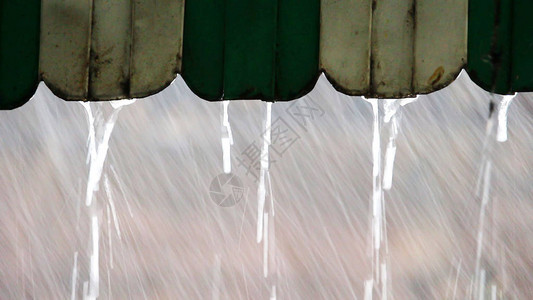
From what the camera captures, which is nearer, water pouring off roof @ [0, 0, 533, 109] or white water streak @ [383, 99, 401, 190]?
water pouring off roof @ [0, 0, 533, 109]

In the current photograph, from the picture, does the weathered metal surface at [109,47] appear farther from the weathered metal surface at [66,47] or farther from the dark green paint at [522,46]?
the dark green paint at [522,46]

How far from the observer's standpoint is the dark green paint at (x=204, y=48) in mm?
1481

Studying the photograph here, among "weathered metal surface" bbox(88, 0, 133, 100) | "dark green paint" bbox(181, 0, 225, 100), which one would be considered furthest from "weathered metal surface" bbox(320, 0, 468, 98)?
"weathered metal surface" bbox(88, 0, 133, 100)

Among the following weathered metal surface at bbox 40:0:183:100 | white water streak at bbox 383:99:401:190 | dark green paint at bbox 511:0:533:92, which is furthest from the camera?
white water streak at bbox 383:99:401:190

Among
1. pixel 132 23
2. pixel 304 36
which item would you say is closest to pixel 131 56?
pixel 132 23

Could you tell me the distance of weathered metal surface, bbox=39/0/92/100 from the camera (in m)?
1.51

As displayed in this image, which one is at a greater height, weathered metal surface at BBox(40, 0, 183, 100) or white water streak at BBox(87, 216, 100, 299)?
weathered metal surface at BBox(40, 0, 183, 100)

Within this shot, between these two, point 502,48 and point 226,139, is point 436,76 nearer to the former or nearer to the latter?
point 502,48

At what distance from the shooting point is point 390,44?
143 cm

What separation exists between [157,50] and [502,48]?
754 mm

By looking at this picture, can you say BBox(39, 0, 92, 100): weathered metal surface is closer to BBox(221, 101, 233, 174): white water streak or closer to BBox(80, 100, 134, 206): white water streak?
BBox(80, 100, 134, 206): white water streak

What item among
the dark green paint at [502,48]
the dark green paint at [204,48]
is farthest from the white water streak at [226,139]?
the dark green paint at [502,48]

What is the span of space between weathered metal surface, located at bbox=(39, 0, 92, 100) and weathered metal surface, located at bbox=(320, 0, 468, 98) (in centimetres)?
55

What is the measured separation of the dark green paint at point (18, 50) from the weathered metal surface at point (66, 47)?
20 mm
